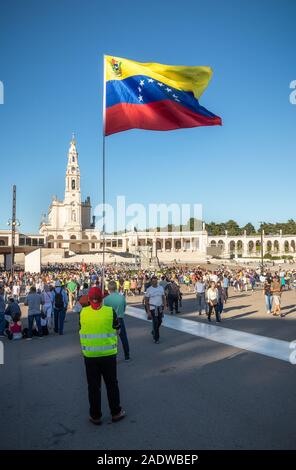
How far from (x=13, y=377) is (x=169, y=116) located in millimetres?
6404

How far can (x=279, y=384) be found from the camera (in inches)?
234

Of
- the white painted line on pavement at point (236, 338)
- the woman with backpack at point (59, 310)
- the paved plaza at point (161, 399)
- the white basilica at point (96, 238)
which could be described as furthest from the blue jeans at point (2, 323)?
the white basilica at point (96, 238)

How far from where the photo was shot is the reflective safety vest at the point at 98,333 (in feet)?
15.5

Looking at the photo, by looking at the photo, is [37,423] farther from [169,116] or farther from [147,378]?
[169,116]

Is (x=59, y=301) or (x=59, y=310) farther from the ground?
(x=59, y=301)

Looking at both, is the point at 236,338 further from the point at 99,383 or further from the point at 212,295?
the point at 99,383

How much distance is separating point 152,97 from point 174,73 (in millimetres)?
920

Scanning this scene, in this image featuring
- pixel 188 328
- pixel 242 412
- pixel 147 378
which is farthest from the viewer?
pixel 188 328

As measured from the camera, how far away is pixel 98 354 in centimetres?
473

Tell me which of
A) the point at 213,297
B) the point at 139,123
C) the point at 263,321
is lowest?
the point at 263,321

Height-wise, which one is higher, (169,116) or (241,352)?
(169,116)

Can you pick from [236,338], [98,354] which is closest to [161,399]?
[98,354]
